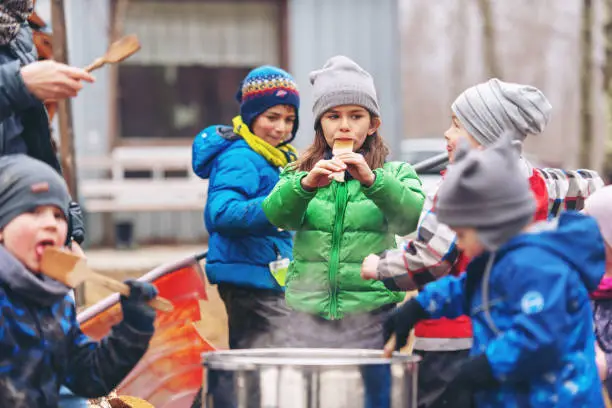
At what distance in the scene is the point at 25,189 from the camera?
3.43m

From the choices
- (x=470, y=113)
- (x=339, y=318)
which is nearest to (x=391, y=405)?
(x=339, y=318)

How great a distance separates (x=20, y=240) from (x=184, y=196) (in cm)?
1395

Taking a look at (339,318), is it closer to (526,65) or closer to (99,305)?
(99,305)

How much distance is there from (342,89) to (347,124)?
14 cm

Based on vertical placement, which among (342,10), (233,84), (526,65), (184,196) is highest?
(342,10)

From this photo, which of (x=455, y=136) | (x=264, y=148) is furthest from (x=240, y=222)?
(x=455, y=136)

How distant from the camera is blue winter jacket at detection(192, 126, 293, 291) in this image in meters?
5.20

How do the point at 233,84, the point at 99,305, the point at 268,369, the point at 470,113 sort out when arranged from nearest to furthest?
the point at 268,369, the point at 470,113, the point at 99,305, the point at 233,84

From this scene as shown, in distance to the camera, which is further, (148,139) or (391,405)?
(148,139)

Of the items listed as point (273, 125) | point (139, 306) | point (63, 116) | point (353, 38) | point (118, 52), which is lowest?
point (353, 38)

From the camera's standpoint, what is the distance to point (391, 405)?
340 centimetres

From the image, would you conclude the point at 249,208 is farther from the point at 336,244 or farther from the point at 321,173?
the point at 321,173

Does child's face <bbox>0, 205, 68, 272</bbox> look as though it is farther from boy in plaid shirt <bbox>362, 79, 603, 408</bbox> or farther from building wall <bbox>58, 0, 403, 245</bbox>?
building wall <bbox>58, 0, 403, 245</bbox>

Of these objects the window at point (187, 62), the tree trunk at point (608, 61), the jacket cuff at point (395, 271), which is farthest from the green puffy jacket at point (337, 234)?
the window at point (187, 62)
